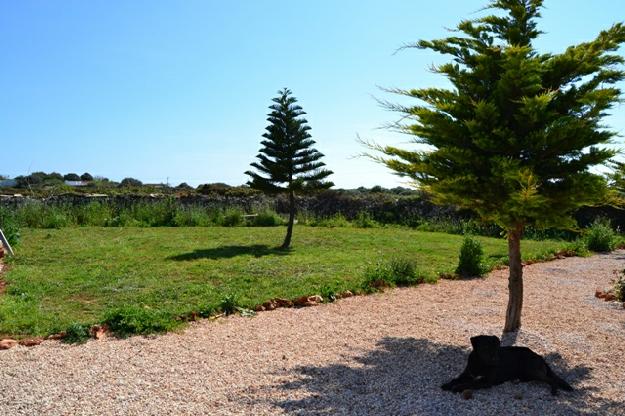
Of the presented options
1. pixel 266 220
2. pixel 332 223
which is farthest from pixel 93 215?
pixel 332 223

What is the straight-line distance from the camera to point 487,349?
385 cm

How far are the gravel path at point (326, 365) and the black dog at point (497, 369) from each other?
0.24 feet

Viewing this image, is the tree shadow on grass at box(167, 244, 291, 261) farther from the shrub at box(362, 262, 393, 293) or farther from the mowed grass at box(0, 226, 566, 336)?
the shrub at box(362, 262, 393, 293)

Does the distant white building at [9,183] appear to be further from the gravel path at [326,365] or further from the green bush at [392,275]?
the gravel path at [326,365]

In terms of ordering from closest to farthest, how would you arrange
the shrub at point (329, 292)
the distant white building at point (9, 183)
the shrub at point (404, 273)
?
1. the shrub at point (329, 292)
2. the shrub at point (404, 273)
3. the distant white building at point (9, 183)

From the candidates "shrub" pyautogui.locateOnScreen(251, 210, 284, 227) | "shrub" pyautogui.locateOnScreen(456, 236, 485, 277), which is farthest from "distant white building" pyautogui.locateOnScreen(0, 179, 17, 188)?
"shrub" pyautogui.locateOnScreen(456, 236, 485, 277)

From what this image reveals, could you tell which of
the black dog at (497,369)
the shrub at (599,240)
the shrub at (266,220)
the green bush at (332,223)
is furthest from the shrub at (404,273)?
the shrub at (266,220)

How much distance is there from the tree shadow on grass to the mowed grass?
0.02 metres

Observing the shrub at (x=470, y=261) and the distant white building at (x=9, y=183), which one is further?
the distant white building at (x=9, y=183)

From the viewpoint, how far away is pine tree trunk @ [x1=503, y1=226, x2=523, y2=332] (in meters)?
4.99

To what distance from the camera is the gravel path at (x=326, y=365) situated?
142 inches

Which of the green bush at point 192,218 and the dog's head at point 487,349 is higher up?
the green bush at point 192,218

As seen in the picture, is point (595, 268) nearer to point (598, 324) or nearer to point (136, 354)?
point (598, 324)

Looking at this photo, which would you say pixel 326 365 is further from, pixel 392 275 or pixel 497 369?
pixel 392 275
